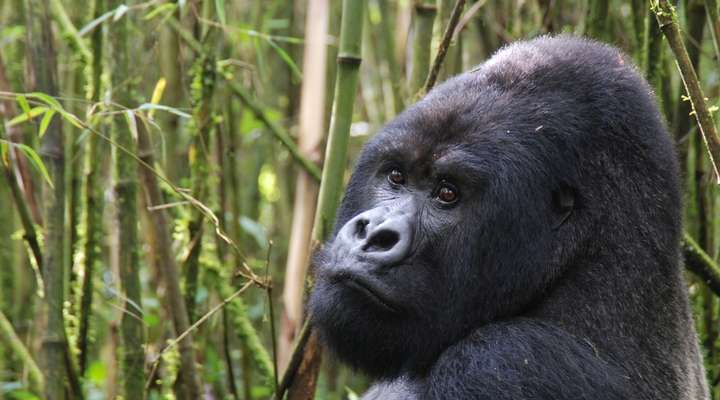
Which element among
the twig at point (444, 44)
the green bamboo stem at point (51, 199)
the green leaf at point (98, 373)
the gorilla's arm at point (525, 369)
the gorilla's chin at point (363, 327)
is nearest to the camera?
the gorilla's arm at point (525, 369)

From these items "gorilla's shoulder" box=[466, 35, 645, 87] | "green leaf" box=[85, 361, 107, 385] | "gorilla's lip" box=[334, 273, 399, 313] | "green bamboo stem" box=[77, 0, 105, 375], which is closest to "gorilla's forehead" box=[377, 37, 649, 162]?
"gorilla's shoulder" box=[466, 35, 645, 87]

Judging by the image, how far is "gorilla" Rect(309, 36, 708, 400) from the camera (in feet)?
8.41

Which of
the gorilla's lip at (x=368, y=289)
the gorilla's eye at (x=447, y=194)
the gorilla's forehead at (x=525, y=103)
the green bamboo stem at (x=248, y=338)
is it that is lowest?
the green bamboo stem at (x=248, y=338)

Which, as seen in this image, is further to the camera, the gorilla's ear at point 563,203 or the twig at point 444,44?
the twig at point 444,44

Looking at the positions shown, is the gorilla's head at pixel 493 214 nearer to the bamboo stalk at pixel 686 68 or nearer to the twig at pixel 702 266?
the bamboo stalk at pixel 686 68

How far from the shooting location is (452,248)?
8.79 feet

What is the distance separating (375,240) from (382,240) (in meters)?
0.02

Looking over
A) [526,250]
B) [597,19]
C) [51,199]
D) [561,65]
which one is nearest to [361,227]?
[526,250]

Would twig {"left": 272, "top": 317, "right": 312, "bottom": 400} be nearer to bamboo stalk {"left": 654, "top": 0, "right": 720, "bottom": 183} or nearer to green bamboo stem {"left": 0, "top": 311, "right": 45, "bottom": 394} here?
green bamboo stem {"left": 0, "top": 311, "right": 45, "bottom": 394}

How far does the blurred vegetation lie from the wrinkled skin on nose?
38 cm

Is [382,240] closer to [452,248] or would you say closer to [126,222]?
[452,248]

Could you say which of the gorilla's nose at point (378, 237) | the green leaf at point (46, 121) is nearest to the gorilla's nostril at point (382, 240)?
the gorilla's nose at point (378, 237)

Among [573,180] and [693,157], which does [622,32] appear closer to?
[693,157]

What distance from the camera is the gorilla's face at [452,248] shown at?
2627 millimetres
